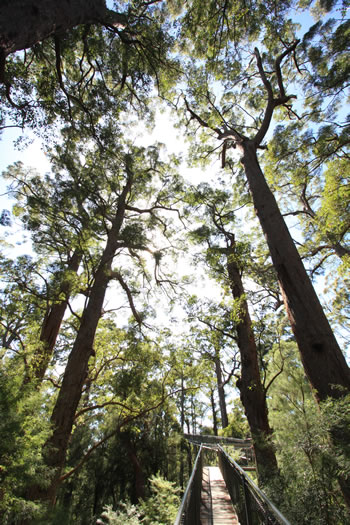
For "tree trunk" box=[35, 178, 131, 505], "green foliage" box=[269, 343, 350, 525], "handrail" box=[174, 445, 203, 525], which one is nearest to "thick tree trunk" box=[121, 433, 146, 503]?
"tree trunk" box=[35, 178, 131, 505]

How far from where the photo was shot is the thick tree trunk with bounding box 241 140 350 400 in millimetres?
2387

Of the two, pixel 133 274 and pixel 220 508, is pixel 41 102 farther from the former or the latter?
pixel 220 508

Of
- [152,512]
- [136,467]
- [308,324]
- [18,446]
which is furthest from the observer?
[136,467]

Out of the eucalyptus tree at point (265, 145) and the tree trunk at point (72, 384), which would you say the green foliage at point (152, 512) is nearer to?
the tree trunk at point (72, 384)

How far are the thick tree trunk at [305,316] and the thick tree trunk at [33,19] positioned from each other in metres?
3.91

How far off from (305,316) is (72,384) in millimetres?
4600

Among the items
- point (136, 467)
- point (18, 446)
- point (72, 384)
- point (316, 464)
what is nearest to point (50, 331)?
point (72, 384)

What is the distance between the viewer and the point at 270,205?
417 centimetres

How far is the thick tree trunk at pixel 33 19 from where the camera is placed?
89.6 inches

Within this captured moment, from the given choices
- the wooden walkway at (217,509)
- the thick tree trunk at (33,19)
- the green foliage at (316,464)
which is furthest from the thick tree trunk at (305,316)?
the thick tree trunk at (33,19)

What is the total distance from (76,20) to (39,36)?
4.01 ft

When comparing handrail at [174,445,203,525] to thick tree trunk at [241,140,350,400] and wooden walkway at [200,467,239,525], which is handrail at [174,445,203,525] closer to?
wooden walkway at [200,467,239,525]

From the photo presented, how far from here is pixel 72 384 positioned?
15.8 feet

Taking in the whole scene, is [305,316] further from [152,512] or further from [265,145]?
[152,512]
